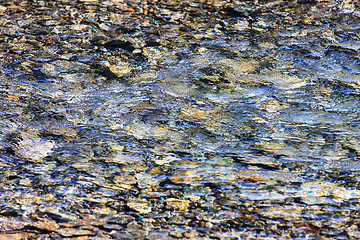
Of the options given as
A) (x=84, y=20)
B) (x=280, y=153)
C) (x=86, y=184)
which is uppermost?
(x=84, y=20)

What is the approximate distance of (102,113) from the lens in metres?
1.94

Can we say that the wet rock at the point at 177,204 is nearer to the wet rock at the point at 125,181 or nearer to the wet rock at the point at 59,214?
the wet rock at the point at 125,181

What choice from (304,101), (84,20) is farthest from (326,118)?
(84,20)

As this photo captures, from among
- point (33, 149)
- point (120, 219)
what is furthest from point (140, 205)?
point (33, 149)

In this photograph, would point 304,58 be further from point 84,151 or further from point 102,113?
point 84,151

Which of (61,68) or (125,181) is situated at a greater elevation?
(61,68)

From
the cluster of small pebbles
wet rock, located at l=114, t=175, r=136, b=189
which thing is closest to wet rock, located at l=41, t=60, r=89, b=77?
the cluster of small pebbles

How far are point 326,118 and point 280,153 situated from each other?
382mm

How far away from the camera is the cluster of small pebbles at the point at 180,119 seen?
136cm

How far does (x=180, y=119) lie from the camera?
190 cm

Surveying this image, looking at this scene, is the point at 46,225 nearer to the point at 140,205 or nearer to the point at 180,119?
the point at 140,205

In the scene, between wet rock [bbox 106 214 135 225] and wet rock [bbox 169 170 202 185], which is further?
wet rock [bbox 169 170 202 185]

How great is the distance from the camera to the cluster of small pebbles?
53.4 inches

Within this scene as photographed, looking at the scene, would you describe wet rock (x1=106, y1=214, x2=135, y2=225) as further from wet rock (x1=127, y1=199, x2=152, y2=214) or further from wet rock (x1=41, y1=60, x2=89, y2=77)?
wet rock (x1=41, y1=60, x2=89, y2=77)
